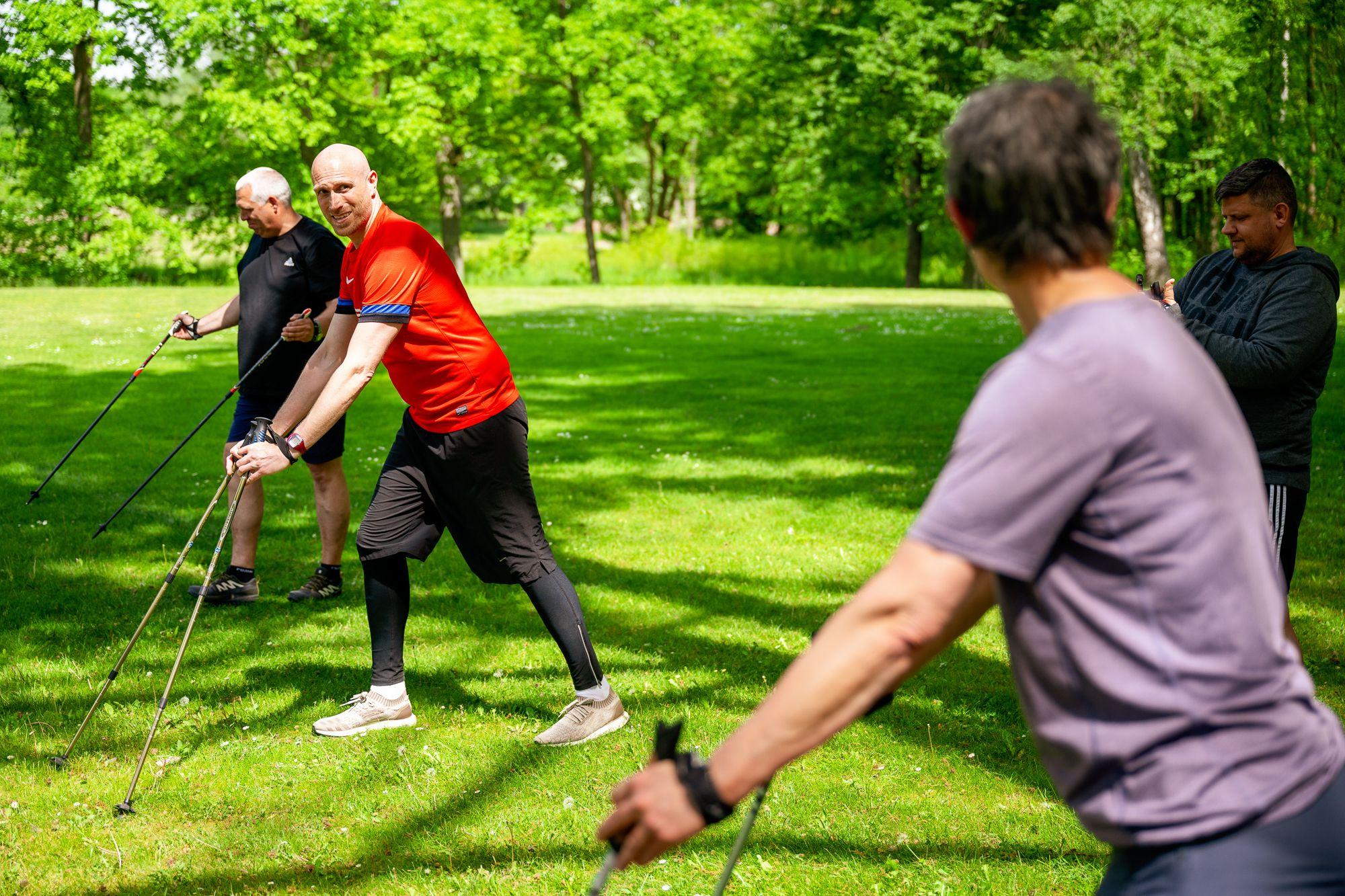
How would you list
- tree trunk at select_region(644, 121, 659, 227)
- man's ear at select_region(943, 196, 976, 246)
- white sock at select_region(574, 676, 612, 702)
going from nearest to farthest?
1. man's ear at select_region(943, 196, 976, 246)
2. white sock at select_region(574, 676, 612, 702)
3. tree trunk at select_region(644, 121, 659, 227)

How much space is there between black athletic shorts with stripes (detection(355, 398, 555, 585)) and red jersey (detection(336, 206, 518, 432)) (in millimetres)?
89

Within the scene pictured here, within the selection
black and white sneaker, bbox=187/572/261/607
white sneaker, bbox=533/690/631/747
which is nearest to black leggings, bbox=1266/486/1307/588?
white sneaker, bbox=533/690/631/747

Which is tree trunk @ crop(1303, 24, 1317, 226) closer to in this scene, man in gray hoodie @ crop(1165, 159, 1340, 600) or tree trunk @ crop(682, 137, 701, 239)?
man in gray hoodie @ crop(1165, 159, 1340, 600)

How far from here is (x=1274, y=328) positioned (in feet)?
13.9

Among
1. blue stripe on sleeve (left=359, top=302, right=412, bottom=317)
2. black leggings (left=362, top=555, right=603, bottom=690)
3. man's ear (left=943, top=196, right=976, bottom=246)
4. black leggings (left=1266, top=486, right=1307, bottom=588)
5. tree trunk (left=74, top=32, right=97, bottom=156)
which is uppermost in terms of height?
tree trunk (left=74, top=32, right=97, bottom=156)

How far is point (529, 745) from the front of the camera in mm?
4996

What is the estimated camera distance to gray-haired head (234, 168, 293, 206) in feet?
21.5

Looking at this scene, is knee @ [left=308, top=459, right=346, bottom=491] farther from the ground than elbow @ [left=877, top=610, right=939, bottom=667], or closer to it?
closer to it

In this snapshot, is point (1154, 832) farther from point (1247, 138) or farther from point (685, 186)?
point (685, 186)

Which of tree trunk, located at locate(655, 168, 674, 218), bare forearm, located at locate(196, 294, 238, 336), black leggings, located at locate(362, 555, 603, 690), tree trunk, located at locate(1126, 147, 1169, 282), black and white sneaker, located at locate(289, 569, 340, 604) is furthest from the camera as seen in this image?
tree trunk, located at locate(655, 168, 674, 218)

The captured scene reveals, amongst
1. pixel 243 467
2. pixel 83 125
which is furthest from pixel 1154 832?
pixel 83 125

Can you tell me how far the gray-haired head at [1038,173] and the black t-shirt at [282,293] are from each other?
5415 mm

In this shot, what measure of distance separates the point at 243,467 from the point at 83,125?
4404 centimetres

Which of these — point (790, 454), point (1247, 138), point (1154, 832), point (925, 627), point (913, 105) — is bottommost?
point (790, 454)
